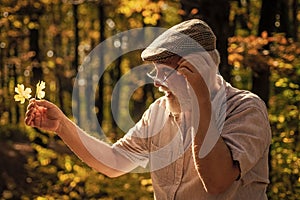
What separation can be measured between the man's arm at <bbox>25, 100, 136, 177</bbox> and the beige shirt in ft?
0.55

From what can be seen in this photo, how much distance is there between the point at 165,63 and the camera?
8.37 feet

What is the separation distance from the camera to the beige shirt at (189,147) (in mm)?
2482

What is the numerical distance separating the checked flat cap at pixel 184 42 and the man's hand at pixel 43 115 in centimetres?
61

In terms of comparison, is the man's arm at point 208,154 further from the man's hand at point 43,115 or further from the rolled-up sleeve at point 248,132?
the man's hand at point 43,115

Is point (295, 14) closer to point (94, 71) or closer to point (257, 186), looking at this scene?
point (257, 186)

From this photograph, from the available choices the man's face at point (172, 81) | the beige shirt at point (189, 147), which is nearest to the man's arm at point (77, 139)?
the beige shirt at point (189, 147)

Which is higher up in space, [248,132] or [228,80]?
[248,132]

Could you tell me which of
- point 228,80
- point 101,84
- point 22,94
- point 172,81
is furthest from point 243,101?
point 101,84

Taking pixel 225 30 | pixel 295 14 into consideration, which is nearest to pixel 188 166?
pixel 225 30

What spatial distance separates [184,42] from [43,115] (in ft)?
2.62

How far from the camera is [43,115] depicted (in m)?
2.93

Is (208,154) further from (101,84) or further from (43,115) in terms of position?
(101,84)

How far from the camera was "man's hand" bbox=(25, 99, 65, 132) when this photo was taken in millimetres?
2895

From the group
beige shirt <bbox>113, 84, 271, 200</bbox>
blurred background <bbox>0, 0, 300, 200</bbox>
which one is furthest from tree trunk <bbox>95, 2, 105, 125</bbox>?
beige shirt <bbox>113, 84, 271, 200</bbox>
